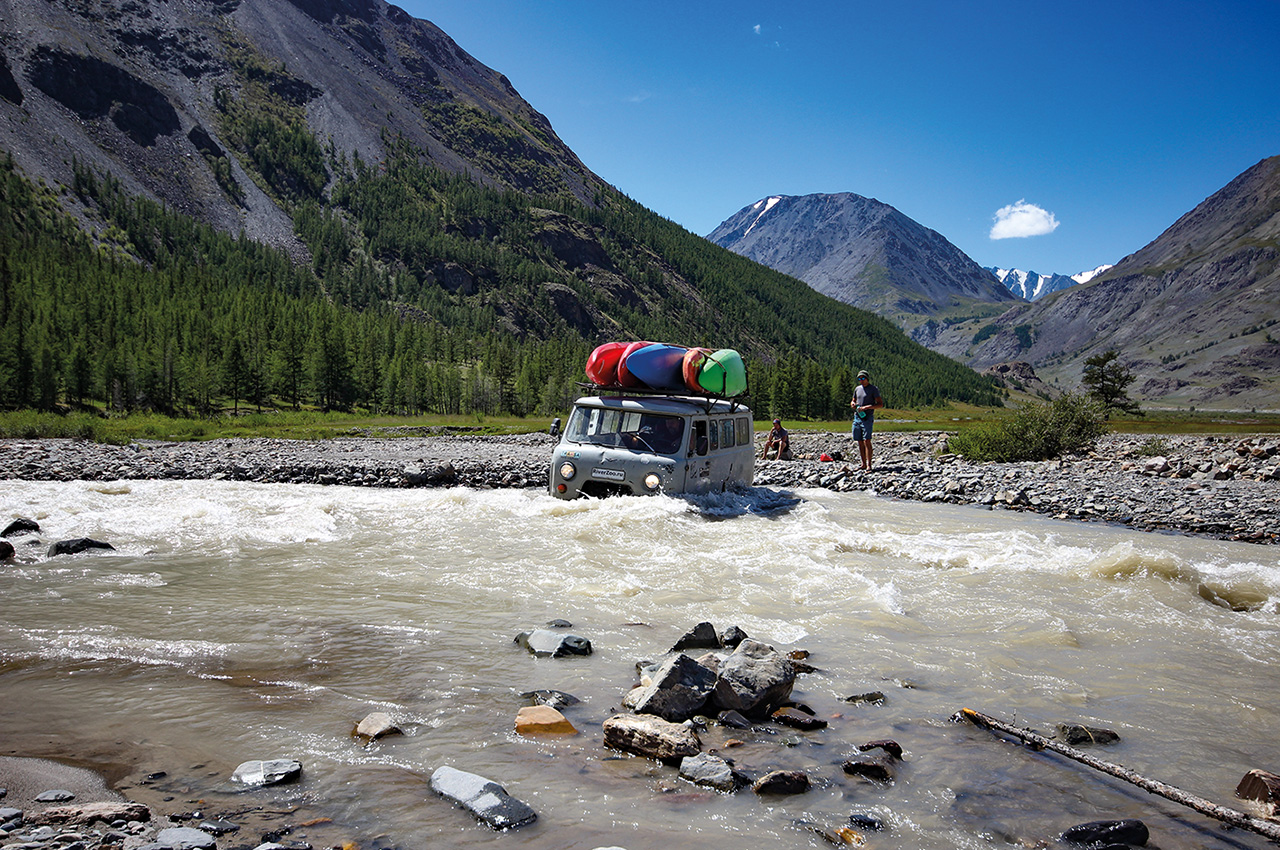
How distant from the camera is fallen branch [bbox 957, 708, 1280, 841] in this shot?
12.9 feet

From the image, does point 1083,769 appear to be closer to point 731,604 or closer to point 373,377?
point 731,604

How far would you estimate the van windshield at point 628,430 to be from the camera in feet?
46.2

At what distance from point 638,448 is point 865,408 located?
1118 cm

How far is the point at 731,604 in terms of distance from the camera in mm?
9125

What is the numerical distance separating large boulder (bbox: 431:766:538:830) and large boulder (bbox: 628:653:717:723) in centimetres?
157

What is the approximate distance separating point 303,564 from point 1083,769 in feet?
35.5

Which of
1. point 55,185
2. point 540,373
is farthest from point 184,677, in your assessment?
point 55,185

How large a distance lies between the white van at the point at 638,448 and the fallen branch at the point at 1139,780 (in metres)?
8.51

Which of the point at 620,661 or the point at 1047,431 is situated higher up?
the point at 1047,431

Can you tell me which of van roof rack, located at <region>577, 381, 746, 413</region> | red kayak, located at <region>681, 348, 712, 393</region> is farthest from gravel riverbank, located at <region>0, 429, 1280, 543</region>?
red kayak, located at <region>681, 348, 712, 393</region>

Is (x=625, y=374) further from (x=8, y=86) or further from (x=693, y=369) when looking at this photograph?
(x=8, y=86)

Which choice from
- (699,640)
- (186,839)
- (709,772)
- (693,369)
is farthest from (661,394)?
(186,839)

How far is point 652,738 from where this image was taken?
4.89 meters

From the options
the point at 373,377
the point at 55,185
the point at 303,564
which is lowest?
the point at 303,564
